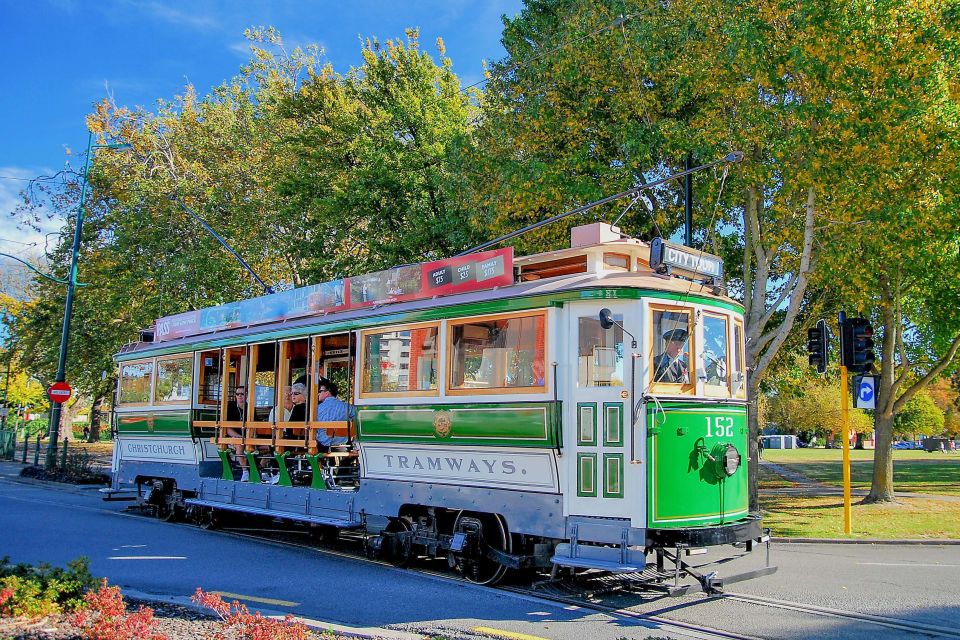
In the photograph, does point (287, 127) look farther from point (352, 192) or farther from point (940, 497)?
point (940, 497)

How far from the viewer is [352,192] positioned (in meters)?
23.3

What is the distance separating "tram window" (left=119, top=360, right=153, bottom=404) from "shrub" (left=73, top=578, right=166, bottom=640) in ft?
32.9

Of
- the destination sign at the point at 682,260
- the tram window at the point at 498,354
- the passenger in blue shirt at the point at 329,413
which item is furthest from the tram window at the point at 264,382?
the destination sign at the point at 682,260

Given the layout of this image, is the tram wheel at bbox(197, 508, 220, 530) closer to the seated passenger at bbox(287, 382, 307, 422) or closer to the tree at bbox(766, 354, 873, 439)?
the seated passenger at bbox(287, 382, 307, 422)

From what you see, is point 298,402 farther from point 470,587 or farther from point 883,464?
point 883,464

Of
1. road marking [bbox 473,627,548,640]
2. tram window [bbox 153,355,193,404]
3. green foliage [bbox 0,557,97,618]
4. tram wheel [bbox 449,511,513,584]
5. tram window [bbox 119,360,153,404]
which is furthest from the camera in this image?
tram window [bbox 119,360,153,404]

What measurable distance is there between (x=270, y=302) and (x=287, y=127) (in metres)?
16.4

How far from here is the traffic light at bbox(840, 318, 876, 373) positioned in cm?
1338

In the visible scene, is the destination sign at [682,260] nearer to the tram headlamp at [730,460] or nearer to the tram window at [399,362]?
the tram headlamp at [730,460]

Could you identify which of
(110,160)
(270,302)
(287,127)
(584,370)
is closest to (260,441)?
(270,302)

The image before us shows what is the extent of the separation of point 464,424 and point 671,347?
95.7 inches

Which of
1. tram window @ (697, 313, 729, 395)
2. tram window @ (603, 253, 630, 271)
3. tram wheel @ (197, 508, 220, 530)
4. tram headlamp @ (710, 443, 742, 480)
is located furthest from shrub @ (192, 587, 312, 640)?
tram wheel @ (197, 508, 220, 530)

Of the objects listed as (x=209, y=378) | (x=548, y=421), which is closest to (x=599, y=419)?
(x=548, y=421)

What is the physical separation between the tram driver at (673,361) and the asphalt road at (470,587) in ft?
6.10
